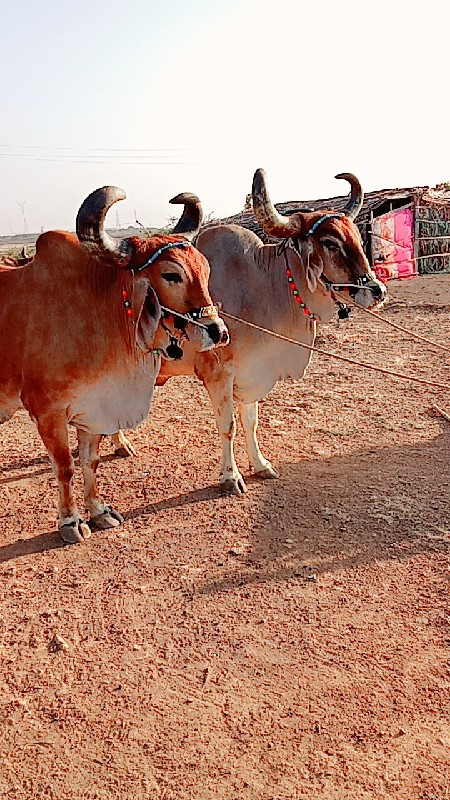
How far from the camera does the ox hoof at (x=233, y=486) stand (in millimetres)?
5867

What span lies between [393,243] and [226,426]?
1823cm

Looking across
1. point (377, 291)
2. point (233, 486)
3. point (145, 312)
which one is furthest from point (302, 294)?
point (233, 486)

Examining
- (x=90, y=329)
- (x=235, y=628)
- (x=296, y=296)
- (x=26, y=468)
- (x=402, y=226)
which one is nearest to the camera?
(x=235, y=628)

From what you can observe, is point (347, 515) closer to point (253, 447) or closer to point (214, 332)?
point (253, 447)

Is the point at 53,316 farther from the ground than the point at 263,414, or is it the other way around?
the point at 53,316

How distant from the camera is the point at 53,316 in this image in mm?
4820

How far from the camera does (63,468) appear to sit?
198 inches

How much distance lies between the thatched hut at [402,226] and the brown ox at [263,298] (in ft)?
54.5

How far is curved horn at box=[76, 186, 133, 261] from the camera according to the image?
431 centimetres

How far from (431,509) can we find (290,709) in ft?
8.22

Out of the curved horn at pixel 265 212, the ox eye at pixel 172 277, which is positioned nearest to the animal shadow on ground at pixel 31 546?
the ox eye at pixel 172 277

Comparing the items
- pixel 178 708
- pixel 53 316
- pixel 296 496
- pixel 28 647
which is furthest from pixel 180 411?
pixel 178 708

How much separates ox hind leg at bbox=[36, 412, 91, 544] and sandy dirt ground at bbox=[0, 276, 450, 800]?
14 cm

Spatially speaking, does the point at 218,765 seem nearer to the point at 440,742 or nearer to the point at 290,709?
the point at 290,709
